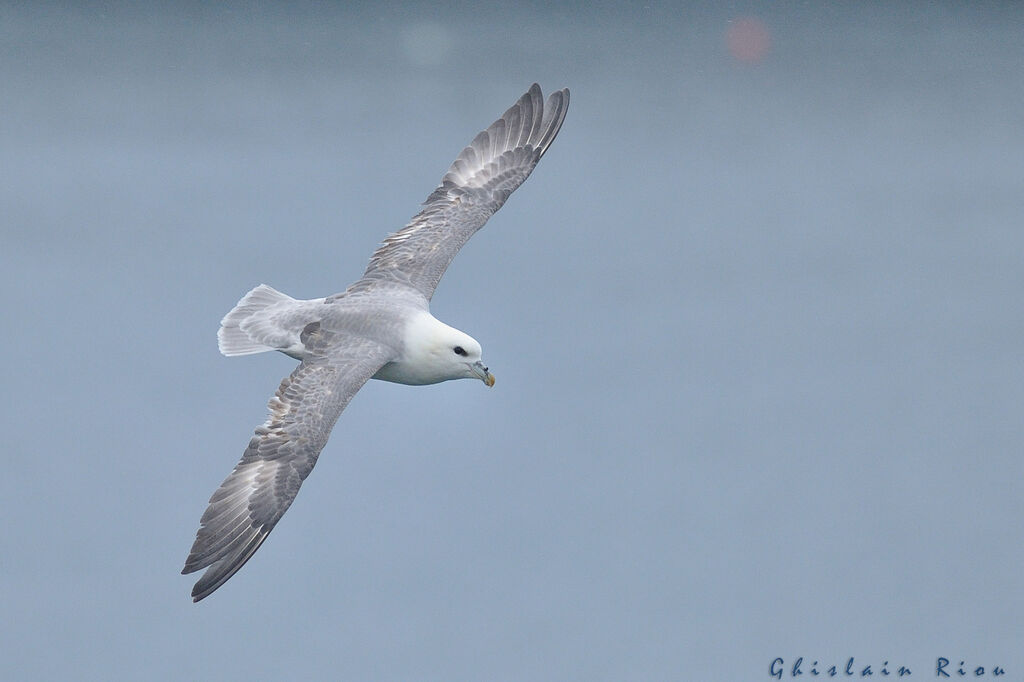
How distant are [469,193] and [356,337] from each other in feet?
7.87

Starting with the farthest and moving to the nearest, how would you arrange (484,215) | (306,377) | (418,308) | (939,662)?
1. (939,662)
2. (484,215)
3. (418,308)
4. (306,377)

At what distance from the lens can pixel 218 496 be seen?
11.9 m

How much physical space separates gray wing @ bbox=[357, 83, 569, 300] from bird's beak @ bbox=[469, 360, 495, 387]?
3.46ft

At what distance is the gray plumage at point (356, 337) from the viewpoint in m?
11.8

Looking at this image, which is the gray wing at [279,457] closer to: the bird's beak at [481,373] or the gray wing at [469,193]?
the bird's beak at [481,373]

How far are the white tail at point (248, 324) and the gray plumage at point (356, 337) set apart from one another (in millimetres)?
11

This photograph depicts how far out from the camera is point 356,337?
1291cm

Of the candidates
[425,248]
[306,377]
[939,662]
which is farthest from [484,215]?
[939,662]

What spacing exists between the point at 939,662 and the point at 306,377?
311 inches

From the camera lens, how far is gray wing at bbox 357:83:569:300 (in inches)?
551

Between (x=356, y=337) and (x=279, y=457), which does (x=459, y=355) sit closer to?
(x=356, y=337)

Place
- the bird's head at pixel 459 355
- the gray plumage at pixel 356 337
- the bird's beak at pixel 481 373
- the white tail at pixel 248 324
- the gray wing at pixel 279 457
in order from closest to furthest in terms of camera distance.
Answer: the gray wing at pixel 279 457 → the gray plumage at pixel 356 337 → the bird's head at pixel 459 355 → the bird's beak at pixel 481 373 → the white tail at pixel 248 324

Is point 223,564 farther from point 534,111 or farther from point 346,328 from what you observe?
point 534,111

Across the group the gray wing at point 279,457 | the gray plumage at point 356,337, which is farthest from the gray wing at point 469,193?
the gray wing at point 279,457
